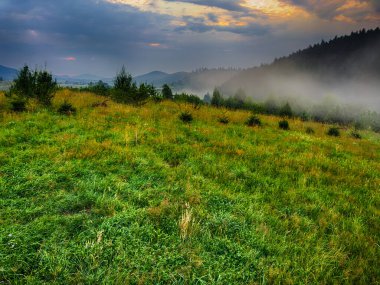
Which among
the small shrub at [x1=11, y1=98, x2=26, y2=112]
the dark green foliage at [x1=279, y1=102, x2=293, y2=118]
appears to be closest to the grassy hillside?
the small shrub at [x1=11, y1=98, x2=26, y2=112]

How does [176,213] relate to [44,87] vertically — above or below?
below

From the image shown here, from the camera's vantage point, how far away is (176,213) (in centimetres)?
484

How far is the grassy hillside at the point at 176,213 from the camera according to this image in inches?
138

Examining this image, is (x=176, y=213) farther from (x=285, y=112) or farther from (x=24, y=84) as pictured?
(x=285, y=112)

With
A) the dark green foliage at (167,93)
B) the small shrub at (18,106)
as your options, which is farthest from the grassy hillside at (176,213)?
the dark green foliage at (167,93)

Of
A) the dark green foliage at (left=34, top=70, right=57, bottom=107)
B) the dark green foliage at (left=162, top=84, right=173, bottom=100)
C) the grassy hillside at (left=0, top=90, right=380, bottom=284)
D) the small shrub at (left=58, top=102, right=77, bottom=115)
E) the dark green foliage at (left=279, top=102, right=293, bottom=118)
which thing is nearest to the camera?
the grassy hillside at (left=0, top=90, right=380, bottom=284)

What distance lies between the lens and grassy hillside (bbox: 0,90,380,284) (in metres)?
3.50

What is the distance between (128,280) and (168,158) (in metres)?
4.92

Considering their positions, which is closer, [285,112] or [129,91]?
[129,91]

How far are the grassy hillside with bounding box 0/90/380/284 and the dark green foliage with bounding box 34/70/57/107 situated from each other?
5458 mm

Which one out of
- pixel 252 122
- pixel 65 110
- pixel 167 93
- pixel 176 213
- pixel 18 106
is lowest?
pixel 176 213

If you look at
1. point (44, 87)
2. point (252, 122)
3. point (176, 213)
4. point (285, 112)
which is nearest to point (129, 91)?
point (44, 87)

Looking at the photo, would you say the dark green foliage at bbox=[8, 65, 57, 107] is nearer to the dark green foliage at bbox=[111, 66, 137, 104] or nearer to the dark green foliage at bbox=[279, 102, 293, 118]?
the dark green foliage at bbox=[111, 66, 137, 104]

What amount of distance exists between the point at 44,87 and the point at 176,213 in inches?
543
